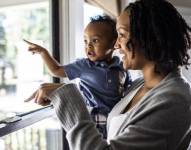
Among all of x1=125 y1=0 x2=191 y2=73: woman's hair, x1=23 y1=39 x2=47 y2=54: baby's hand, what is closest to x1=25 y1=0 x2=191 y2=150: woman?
x1=125 y1=0 x2=191 y2=73: woman's hair

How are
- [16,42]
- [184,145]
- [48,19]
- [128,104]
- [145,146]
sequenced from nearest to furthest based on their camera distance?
[145,146] < [184,145] < [128,104] < [16,42] < [48,19]

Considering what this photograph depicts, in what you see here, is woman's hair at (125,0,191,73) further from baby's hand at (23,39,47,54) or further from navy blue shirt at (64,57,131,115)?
baby's hand at (23,39,47,54)

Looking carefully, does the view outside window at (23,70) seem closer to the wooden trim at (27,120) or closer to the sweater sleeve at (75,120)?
the wooden trim at (27,120)

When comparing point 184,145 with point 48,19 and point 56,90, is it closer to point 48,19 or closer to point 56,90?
point 56,90

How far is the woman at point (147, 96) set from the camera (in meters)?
0.87

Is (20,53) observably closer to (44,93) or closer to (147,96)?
(44,93)

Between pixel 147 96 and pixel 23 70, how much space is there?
602mm

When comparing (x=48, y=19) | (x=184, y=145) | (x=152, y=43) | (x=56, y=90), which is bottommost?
(x=184, y=145)

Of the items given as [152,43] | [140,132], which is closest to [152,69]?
[152,43]

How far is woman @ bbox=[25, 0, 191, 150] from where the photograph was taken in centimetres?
87

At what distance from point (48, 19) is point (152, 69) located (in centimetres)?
68

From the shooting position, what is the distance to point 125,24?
101 centimetres

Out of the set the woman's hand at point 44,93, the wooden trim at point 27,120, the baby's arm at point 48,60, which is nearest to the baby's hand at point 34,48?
the baby's arm at point 48,60

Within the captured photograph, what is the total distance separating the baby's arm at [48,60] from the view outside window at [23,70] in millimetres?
53
